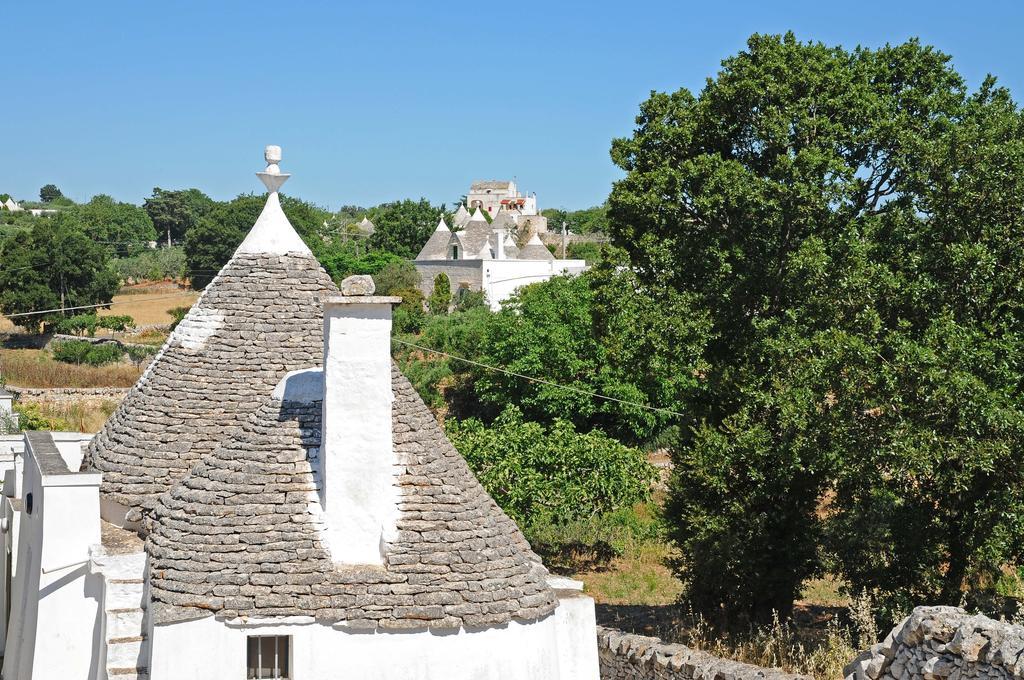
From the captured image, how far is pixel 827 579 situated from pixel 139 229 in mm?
100212

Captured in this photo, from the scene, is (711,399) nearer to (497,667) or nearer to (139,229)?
(497,667)

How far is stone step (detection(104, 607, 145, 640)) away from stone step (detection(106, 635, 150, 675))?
0.06m

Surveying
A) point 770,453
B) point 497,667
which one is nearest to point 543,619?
point 497,667

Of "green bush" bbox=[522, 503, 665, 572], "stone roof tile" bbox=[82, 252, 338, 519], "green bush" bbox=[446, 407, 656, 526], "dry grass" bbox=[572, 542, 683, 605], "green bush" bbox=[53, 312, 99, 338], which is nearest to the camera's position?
"stone roof tile" bbox=[82, 252, 338, 519]

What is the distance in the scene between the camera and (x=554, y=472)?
25.2 metres

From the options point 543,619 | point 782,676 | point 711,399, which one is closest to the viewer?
point 543,619

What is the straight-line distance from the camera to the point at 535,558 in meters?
9.16

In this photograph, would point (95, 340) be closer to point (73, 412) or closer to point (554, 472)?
point (73, 412)

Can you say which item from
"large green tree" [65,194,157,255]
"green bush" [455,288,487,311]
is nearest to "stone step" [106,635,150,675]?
"green bush" [455,288,487,311]

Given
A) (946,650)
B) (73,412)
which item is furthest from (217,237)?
(946,650)

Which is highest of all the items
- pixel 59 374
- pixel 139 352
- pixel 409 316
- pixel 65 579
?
pixel 409 316

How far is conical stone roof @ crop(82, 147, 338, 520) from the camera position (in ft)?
34.5

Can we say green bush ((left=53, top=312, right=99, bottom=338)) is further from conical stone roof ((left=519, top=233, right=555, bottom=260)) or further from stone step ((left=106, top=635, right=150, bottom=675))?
stone step ((left=106, top=635, right=150, bottom=675))

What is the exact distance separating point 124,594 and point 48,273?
167 ft
